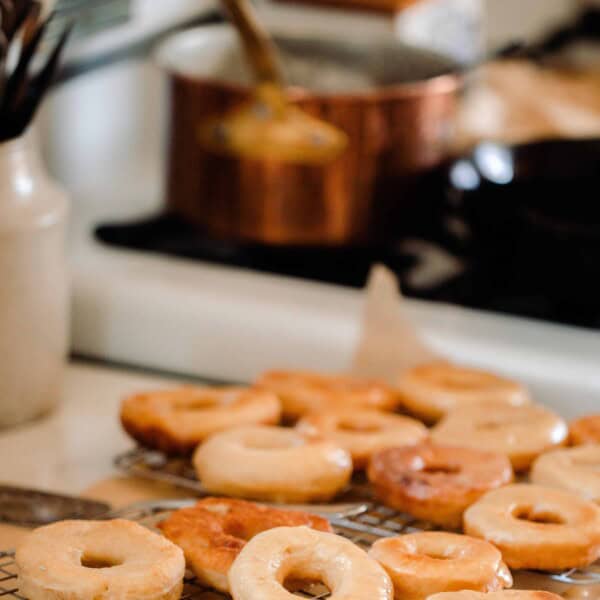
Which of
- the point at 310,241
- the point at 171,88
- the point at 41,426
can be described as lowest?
the point at 41,426

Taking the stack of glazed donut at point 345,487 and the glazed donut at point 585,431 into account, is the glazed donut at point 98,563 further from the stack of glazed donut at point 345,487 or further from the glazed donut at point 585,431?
the glazed donut at point 585,431

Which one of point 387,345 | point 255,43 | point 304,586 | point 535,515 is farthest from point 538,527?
point 255,43

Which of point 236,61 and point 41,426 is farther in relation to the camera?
point 236,61

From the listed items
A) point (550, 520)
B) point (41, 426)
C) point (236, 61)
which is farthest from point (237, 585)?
point (236, 61)

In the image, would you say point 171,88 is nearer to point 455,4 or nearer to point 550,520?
point 550,520

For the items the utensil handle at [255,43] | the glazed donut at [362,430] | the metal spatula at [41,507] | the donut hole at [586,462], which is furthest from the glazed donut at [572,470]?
the utensil handle at [255,43]

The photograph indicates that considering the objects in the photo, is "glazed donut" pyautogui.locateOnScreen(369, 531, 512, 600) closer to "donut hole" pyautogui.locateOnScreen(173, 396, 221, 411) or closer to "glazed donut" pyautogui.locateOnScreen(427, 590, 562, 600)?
"glazed donut" pyautogui.locateOnScreen(427, 590, 562, 600)

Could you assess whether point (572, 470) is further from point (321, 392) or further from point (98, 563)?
point (98, 563)
